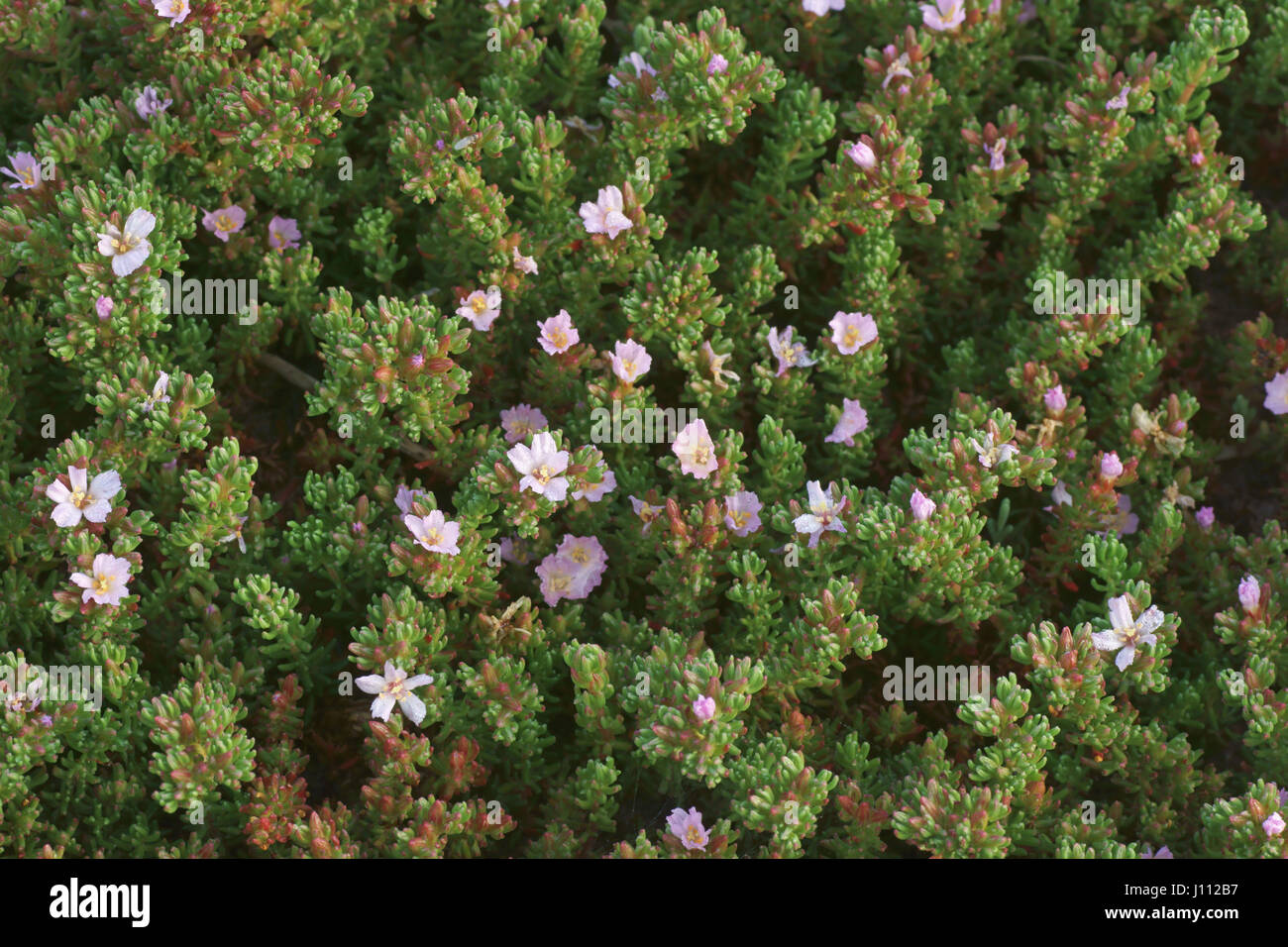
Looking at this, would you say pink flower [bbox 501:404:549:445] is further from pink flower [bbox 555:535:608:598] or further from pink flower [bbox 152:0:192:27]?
pink flower [bbox 152:0:192:27]

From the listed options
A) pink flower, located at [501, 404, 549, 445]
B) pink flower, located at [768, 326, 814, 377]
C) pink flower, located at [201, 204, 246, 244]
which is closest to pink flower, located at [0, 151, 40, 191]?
pink flower, located at [201, 204, 246, 244]

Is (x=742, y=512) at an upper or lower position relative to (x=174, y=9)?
lower

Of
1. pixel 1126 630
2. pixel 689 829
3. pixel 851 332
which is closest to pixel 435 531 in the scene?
pixel 689 829

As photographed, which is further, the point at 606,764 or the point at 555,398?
the point at 555,398

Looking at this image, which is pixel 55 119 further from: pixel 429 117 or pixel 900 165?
pixel 900 165

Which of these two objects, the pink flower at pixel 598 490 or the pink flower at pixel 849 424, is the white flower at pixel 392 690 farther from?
the pink flower at pixel 849 424

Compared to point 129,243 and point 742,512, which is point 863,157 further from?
point 129,243

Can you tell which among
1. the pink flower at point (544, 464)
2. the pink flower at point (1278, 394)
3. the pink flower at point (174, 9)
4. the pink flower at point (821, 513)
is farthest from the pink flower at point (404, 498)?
the pink flower at point (1278, 394)
